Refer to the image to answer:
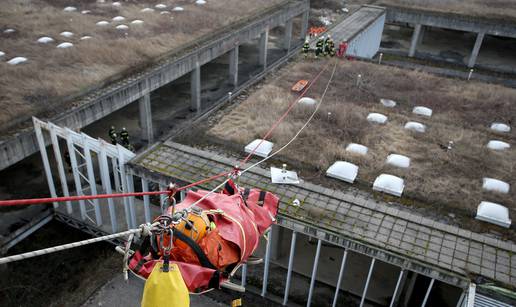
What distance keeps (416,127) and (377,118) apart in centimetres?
162

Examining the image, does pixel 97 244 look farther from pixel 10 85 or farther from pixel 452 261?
pixel 452 261

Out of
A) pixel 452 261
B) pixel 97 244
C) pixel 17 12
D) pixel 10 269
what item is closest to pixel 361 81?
pixel 452 261

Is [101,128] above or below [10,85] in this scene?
below

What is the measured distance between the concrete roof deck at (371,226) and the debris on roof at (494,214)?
795 mm

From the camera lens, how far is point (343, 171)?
14.4m

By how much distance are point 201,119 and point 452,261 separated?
35.9ft

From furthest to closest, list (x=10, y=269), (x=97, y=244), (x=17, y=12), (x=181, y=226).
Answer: (x=17, y=12)
(x=97, y=244)
(x=10, y=269)
(x=181, y=226)

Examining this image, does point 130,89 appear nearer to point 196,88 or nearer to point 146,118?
point 146,118

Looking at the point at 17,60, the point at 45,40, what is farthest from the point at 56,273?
the point at 45,40

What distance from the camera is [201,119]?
702 inches

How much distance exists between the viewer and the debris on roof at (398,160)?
15.0 meters

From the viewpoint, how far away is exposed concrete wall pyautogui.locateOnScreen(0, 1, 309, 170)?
15602 mm

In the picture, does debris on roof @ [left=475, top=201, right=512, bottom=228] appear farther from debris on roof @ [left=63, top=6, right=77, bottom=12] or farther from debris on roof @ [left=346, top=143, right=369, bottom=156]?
debris on roof @ [left=63, top=6, right=77, bottom=12]

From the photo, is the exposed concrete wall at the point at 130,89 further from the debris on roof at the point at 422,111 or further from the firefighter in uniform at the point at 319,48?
the debris on roof at the point at 422,111
